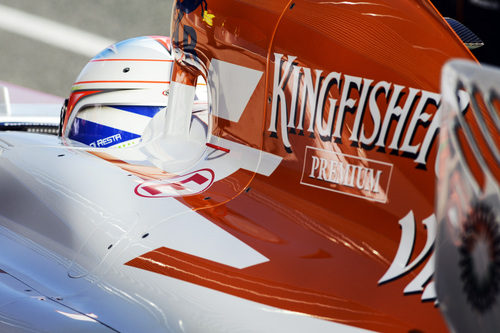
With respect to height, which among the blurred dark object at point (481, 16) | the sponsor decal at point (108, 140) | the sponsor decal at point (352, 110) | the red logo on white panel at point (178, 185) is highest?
the blurred dark object at point (481, 16)

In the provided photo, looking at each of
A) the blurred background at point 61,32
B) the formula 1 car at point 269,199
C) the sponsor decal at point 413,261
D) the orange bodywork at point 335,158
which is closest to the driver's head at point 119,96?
the formula 1 car at point 269,199

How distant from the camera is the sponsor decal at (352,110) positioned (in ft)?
3.65

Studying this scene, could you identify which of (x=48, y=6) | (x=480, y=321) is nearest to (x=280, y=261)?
(x=480, y=321)

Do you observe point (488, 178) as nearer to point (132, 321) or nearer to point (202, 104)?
point (132, 321)

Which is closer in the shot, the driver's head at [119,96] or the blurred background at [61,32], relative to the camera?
the driver's head at [119,96]

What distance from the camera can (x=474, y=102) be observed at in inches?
26.1

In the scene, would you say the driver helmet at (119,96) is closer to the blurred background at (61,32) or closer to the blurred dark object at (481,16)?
the blurred dark object at (481,16)

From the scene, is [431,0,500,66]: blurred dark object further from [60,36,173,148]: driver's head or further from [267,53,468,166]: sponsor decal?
[267,53,468,166]: sponsor decal

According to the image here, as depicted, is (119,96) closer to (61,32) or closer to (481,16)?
(481,16)

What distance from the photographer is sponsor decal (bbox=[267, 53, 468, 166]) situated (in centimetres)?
111

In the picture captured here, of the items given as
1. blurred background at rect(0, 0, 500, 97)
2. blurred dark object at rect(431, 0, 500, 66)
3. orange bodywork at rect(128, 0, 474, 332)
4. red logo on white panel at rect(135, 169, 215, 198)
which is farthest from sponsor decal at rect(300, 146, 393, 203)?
blurred background at rect(0, 0, 500, 97)

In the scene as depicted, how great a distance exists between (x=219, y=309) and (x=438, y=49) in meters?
0.61

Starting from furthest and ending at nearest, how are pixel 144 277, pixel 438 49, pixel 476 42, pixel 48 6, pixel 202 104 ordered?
pixel 48 6
pixel 202 104
pixel 476 42
pixel 144 277
pixel 438 49

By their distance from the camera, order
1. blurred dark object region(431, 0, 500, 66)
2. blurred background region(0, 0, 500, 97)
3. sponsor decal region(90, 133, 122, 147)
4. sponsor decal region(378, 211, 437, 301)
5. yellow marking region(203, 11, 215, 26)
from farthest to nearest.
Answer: blurred background region(0, 0, 500, 97) < blurred dark object region(431, 0, 500, 66) < sponsor decal region(90, 133, 122, 147) < yellow marking region(203, 11, 215, 26) < sponsor decal region(378, 211, 437, 301)
